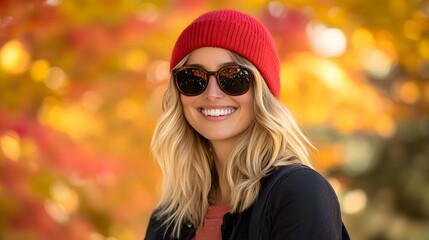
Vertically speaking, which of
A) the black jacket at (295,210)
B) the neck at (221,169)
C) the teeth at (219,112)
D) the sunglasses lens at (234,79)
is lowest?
the black jacket at (295,210)

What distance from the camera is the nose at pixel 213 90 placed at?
2715 mm

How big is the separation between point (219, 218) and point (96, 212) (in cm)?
301

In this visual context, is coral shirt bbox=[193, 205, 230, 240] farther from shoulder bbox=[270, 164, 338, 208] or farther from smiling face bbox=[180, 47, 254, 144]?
shoulder bbox=[270, 164, 338, 208]

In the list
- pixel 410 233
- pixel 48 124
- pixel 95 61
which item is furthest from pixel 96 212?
pixel 410 233

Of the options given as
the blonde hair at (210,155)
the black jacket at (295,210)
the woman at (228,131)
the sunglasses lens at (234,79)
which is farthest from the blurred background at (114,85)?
the black jacket at (295,210)

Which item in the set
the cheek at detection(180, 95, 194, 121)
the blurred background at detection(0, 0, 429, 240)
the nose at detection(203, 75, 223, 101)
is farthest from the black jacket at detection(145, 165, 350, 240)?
the blurred background at detection(0, 0, 429, 240)

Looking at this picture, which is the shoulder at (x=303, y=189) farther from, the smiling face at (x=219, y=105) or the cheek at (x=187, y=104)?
the cheek at (x=187, y=104)

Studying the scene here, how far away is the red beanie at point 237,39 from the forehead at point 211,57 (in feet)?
0.06

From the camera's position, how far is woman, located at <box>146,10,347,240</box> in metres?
2.54

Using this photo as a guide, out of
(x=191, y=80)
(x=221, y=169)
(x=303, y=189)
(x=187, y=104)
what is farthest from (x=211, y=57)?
(x=303, y=189)

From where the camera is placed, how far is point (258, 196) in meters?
2.50

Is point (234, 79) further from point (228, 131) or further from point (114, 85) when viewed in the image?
Answer: point (114, 85)

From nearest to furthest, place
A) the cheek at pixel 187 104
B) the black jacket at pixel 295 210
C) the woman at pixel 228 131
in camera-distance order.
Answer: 1. the black jacket at pixel 295 210
2. the woman at pixel 228 131
3. the cheek at pixel 187 104

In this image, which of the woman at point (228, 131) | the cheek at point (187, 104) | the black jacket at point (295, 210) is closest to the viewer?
the black jacket at point (295, 210)
